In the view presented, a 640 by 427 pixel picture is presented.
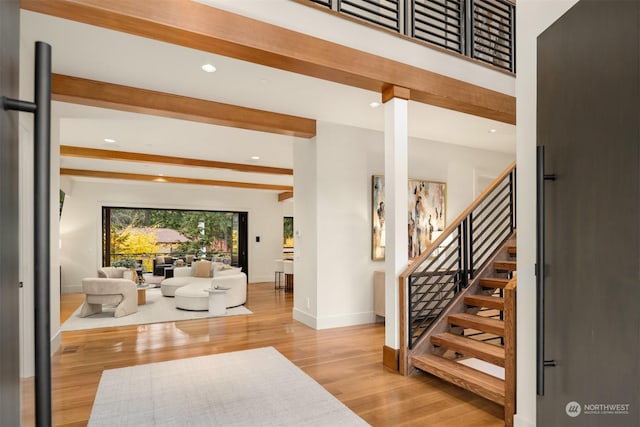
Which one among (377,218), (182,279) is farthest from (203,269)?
(377,218)

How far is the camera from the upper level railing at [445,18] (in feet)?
12.1

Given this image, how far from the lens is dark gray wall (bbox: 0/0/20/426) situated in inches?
22.2

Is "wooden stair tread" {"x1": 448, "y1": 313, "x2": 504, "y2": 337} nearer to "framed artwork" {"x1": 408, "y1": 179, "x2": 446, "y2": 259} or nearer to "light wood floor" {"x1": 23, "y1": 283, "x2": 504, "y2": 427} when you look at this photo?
"light wood floor" {"x1": 23, "y1": 283, "x2": 504, "y2": 427}

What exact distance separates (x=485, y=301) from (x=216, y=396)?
8.66 feet

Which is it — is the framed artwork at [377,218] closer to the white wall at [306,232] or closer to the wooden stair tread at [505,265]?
the white wall at [306,232]

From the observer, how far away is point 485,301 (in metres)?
3.87

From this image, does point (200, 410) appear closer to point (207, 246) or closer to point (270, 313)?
point (270, 313)

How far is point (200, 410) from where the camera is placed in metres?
2.88

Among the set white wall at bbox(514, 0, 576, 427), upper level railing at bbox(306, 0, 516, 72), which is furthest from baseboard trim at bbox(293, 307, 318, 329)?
upper level railing at bbox(306, 0, 516, 72)

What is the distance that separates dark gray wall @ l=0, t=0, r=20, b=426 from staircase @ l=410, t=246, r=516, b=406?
118 inches

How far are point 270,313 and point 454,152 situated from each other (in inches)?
165

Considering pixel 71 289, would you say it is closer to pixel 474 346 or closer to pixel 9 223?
pixel 474 346

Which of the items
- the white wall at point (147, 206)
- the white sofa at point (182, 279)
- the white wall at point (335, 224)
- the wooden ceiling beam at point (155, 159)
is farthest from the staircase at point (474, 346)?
the white wall at point (147, 206)

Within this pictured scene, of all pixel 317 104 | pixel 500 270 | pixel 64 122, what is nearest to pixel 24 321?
pixel 64 122
